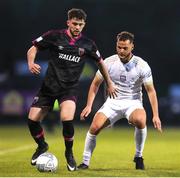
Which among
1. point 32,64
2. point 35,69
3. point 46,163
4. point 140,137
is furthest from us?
point 140,137

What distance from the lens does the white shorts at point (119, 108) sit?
10.1 m

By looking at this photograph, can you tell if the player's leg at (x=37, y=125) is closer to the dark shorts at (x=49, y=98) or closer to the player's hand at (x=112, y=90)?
the dark shorts at (x=49, y=98)

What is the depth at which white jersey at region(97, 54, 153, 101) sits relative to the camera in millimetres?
10125

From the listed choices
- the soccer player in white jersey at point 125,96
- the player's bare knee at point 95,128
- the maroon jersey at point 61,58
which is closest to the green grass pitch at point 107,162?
the soccer player in white jersey at point 125,96

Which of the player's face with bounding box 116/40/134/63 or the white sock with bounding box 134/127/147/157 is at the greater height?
the player's face with bounding box 116/40/134/63

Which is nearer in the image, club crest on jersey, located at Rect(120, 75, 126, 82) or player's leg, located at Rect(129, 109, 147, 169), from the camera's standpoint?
player's leg, located at Rect(129, 109, 147, 169)

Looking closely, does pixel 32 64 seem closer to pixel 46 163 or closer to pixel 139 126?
pixel 46 163

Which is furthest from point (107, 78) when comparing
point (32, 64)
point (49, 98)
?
point (32, 64)

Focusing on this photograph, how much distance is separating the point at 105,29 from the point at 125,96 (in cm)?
2565

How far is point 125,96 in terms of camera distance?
33.7ft

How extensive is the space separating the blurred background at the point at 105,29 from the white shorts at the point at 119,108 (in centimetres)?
2150

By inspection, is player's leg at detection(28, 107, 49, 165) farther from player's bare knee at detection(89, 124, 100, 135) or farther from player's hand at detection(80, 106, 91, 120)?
player's bare knee at detection(89, 124, 100, 135)

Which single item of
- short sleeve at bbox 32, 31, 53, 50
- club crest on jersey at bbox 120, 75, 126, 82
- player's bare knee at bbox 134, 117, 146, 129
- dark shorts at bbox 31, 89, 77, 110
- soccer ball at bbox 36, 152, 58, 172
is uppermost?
short sleeve at bbox 32, 31, 53, 50

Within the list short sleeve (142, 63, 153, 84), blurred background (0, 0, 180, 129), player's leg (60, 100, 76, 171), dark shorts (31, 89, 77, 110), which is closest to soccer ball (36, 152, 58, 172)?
player's leg (60, 100, 76, 171)
